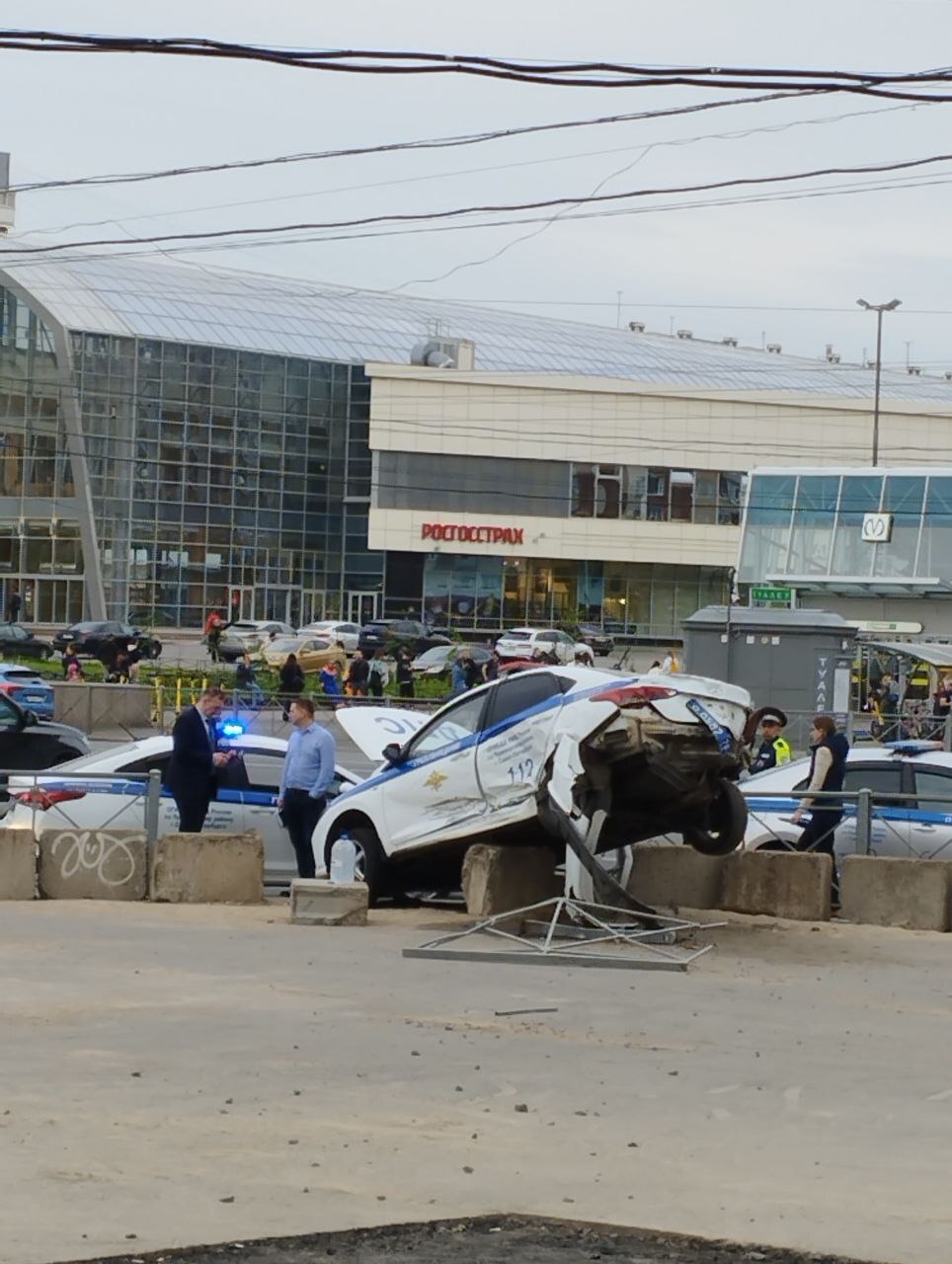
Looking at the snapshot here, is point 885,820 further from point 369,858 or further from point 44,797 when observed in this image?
point 44,797

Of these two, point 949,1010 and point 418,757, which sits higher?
point 418,757

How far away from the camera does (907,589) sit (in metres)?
54.9

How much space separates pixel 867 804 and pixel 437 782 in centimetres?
370

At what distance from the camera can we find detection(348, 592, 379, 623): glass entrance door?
87.8m

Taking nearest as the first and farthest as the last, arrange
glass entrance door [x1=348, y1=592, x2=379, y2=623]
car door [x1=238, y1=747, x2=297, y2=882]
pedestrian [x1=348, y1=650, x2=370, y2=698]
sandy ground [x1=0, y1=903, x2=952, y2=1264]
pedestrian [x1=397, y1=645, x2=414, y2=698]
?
1. sandy ground [x1=0, y1=903, x2=952, y2=1264]
2. car door [x1=238, y1=747, x2=297, y2=882]
3. pedestrian [x1=348, y1=650, x2=370, y2=698]
4. pedestrian [x1=397, y1=645, x2=414, y2=698]
5. glass entrance door [x1=348, y1=592, x2=379, y2=623]

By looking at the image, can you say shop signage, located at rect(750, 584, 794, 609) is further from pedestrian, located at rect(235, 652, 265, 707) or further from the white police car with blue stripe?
the white police car with blue stripe

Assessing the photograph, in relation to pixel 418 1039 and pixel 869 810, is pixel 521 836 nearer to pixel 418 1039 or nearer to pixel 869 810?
pixel 869 810

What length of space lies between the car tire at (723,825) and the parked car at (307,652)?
132 ft

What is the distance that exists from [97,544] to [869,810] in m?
64.4

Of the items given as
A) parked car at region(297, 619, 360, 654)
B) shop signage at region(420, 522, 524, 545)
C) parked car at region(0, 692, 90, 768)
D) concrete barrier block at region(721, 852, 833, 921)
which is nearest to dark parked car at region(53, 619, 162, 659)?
parked car at region(297, 619, 360, 654)

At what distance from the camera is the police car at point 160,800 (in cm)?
1742

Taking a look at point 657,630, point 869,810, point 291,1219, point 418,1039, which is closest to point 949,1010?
point 418,1039

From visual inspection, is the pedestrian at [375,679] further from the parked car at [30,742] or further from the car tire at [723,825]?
the car tire at [723,825]

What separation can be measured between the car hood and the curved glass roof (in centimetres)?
6199
